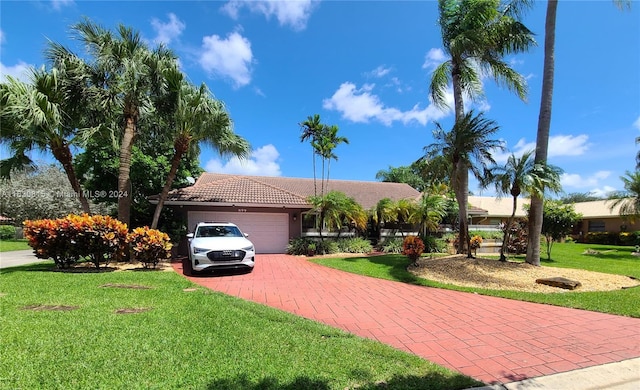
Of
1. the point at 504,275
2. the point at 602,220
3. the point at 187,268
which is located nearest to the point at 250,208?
the point at 187,268

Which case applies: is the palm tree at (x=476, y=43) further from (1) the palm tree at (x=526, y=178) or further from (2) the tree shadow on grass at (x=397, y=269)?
(2) the tree shadow on grass at (x=397, y=269)

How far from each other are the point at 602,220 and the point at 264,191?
120ft

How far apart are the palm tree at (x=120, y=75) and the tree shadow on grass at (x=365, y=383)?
35.5 feet

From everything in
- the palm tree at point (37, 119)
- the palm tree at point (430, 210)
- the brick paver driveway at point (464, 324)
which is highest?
the palm tree at point (37, 119)

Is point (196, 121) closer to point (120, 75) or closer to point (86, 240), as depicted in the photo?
point (120, 75)

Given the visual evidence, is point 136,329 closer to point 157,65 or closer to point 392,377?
point 392,377

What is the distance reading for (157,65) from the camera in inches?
449

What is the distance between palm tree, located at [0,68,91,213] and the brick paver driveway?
743 cm

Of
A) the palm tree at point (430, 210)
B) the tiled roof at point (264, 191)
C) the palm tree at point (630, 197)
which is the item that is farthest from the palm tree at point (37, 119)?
the palm tree at point (630, 197)

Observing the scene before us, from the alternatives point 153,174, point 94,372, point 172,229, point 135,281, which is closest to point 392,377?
point 94,372

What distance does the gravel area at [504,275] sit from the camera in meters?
8.20

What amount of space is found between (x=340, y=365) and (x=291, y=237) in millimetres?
13461

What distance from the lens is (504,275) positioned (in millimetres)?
9273

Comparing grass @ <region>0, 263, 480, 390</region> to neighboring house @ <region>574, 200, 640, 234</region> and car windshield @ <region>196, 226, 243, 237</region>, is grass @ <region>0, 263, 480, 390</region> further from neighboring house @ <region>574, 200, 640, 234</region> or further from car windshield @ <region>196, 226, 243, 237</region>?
neighboring house @ <region>574, 200, 640, 234</region>
